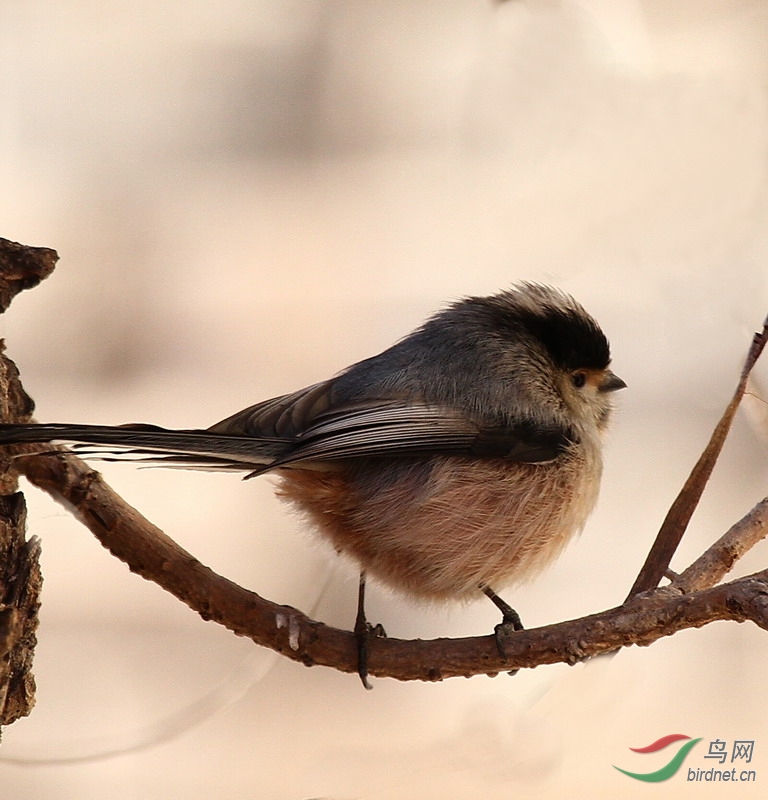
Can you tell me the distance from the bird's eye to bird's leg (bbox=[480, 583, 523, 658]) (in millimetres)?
318

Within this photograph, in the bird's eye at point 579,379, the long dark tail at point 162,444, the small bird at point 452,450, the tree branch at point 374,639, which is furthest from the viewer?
the bird's eye at point 579,379

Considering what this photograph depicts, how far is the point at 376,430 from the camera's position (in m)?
1.06

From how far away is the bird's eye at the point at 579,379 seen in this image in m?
1.24

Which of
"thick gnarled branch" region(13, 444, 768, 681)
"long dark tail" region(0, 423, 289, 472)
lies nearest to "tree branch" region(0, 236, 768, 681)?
"thick gnarled branch" region(13, 444, 768, 681)

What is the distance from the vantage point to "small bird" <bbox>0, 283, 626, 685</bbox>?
42.5 inches

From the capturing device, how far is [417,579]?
3.75 feet

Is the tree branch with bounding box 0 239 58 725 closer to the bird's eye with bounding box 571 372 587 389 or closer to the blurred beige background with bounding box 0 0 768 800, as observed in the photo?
the blurred beige background with bounding box 0 0 768 800

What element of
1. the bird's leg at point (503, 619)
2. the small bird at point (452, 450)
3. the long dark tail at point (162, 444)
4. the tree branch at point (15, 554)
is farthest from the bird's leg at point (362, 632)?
the tree branch at point (15, 554)

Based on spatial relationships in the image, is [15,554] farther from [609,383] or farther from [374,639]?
[609,383]

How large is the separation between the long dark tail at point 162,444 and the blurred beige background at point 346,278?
0.36 metres
